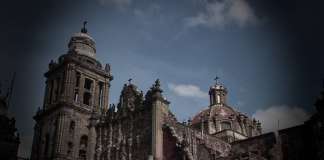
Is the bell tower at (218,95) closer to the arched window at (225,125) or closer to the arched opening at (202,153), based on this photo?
the arched window at (225,125)

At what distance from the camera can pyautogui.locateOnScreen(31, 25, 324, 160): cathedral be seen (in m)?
32.3

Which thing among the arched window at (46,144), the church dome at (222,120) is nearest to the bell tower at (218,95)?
the church dome at (222,120)

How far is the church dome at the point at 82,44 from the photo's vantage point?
43500mm

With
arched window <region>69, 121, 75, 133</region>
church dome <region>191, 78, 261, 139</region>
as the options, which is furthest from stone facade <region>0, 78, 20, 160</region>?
church dome <region>191, 78, 261, 139</region>

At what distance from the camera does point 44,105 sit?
4222cm

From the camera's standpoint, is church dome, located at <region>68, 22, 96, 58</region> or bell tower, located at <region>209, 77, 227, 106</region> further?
bell tower, located at <region>209, 77, 227, 106</region>

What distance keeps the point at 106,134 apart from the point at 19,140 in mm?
9913

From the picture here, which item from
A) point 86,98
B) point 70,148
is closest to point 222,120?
point 86,98

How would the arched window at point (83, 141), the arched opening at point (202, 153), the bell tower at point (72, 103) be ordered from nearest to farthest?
1. the arched opening at point (202, 153)
2. the bell tower at point (72, 103)
3. the arched window at point (83, 141)

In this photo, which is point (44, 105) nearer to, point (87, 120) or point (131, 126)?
point (87, 120)

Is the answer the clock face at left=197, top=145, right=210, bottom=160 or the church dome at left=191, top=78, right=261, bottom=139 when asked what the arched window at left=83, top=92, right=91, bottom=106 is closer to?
the clock face at left=197, top=145, right=210, bottom=160

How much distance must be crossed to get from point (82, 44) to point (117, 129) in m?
11.2

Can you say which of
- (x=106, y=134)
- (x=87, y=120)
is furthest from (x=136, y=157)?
(x=87, y=120)

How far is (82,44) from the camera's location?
44031mm
